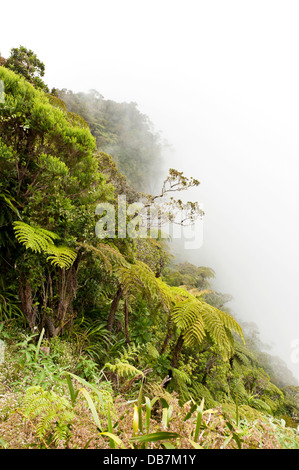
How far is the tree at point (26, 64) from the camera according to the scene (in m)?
4.33

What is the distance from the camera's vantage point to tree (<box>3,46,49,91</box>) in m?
4.33

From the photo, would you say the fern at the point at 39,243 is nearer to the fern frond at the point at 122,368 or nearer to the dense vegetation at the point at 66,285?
the dense vegetation at the point at 66,285

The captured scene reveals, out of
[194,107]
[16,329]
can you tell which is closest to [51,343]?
[16,329]

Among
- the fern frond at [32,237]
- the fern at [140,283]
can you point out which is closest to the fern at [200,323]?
the fern at [140,283]

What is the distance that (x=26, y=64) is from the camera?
449 cm

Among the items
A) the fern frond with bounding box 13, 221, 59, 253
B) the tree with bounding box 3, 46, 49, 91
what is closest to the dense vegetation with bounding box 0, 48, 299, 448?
the fern frond with bounding box 13, 221, 59, 253

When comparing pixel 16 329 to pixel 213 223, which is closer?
pixel 16 329

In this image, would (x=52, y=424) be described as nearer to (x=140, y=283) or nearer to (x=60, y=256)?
(x=60, y=256)

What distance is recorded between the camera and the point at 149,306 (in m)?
3.14
